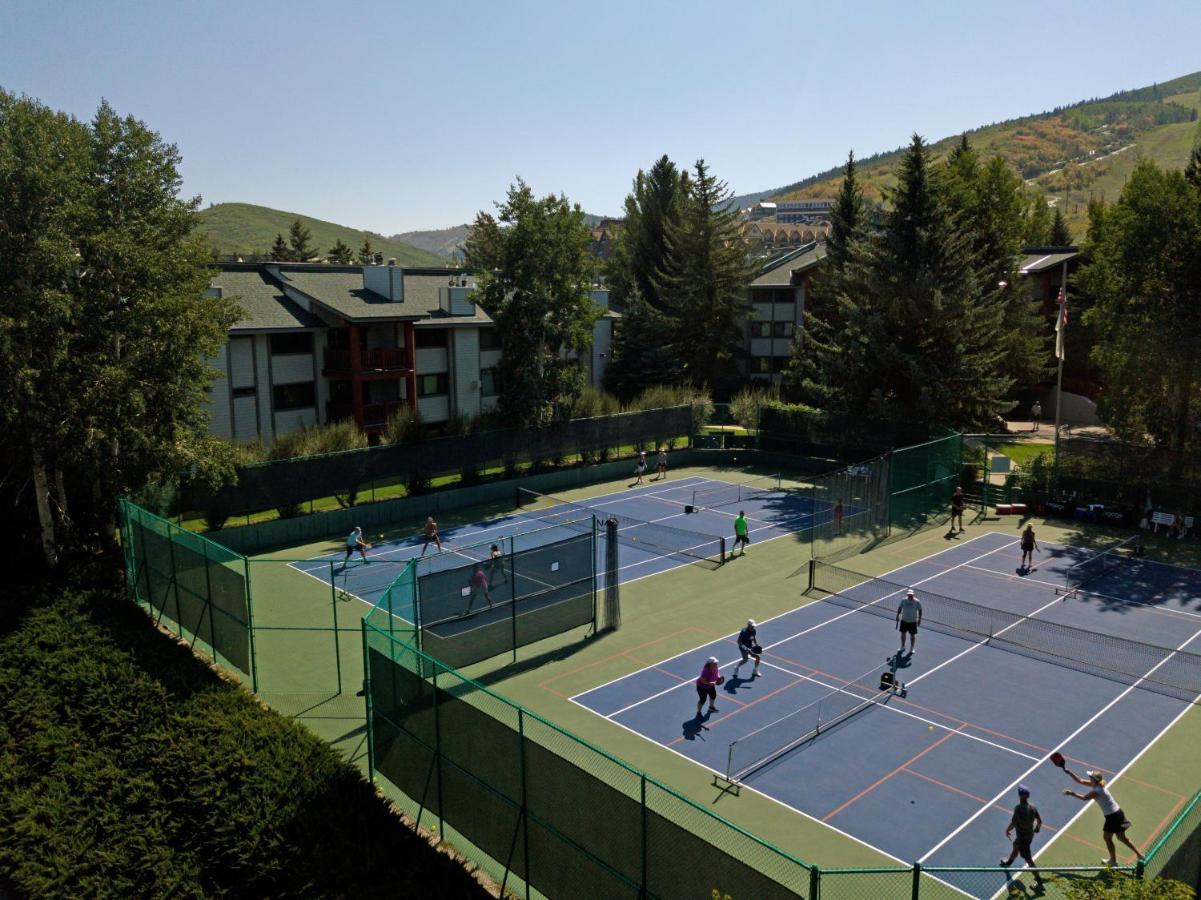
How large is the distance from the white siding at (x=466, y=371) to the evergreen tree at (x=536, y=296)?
5.31 metres

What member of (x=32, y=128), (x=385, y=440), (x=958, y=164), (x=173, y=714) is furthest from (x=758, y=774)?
(x=958, y=164)

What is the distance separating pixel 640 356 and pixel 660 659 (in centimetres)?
3840

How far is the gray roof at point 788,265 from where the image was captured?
6350 centimetres

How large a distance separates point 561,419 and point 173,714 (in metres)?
28.1

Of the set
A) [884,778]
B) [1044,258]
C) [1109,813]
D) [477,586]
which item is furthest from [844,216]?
[1109,813]

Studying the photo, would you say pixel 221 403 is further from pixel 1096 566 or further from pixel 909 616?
pixel 1096 566

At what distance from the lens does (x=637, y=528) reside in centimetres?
3494

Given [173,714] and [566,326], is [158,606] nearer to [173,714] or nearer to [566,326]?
[173,714]

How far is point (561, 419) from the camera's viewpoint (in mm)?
43344

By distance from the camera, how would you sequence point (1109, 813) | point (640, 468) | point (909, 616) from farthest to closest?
point (640, 468) < point (909, 616) < point (1109, 813)

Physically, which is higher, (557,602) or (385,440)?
(385,440)

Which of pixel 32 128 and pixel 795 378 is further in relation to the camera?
pixel 795 378

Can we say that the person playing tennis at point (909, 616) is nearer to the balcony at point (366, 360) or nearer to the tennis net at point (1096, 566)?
the tennis net at point (1096, 566)

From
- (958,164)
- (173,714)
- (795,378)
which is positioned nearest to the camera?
(173,714)
